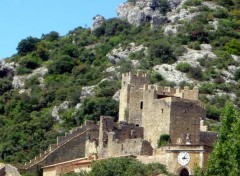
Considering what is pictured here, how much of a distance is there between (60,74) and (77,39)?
1442cm

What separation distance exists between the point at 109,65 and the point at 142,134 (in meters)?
43.3

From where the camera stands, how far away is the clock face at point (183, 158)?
2297 inches

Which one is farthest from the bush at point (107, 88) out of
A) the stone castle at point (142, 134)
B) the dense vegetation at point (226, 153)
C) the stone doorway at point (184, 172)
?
the dense vegetation at point (226, 153)

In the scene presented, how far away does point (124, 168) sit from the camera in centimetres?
6003

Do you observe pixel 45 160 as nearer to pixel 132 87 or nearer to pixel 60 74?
pixel 132 87

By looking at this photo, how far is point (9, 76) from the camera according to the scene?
4737 inches

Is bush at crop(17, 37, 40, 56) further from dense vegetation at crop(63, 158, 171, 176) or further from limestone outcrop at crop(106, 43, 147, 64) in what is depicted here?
dense vegetation at crop(63, 158, 171, 176)

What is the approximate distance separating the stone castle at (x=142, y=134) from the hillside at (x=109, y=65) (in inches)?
329

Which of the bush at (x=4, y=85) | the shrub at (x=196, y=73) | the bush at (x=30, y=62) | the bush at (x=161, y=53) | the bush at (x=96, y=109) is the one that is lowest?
the bush at (x=96, y=109)

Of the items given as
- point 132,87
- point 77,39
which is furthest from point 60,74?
point 132,87

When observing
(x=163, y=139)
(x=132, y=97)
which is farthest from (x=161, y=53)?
(x=163, y=139)

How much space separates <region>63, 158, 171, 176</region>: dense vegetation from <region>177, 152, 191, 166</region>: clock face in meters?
1.00

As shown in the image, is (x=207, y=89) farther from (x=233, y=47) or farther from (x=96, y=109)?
(x=233, y=47)

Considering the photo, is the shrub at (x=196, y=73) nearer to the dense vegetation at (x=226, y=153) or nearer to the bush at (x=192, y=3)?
the bush at (x=192, y=3)
